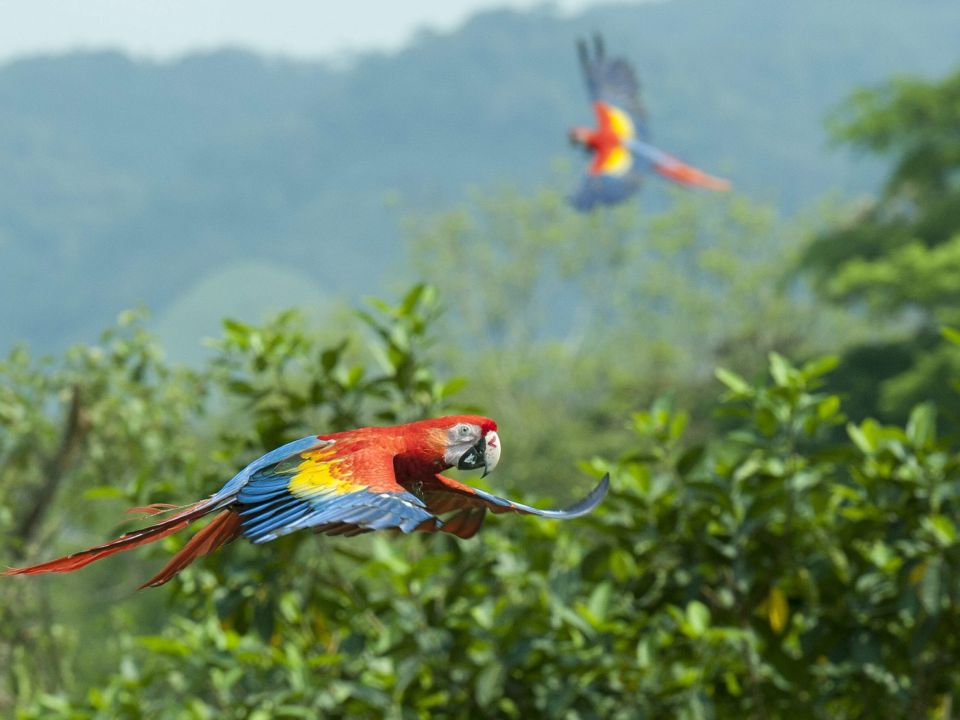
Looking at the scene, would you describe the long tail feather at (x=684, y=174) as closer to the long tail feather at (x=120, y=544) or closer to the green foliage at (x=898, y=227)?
the long tail feather at (x=120, y=544)

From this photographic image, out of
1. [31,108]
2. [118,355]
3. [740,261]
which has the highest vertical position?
[31,108]

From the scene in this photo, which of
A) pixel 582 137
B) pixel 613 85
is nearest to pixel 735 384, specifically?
pixel 582 137

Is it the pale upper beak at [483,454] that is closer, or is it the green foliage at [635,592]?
the pale upper beak at [483,454]

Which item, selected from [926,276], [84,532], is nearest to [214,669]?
[84,532]

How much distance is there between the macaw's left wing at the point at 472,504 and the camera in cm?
115

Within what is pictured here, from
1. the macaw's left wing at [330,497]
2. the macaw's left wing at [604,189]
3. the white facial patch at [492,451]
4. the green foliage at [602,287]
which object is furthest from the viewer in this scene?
the green foliage at [602,287]

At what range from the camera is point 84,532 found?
6820 mm

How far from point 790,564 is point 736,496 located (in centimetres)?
25

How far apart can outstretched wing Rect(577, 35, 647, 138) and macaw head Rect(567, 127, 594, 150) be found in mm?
188

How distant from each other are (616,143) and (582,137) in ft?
0.38

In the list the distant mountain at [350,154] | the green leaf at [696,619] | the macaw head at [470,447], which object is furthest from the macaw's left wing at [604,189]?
the distant mountain at [350,154]

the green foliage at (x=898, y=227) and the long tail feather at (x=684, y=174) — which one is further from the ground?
the long tail feather at (x=684, y=174)

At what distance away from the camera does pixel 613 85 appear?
14.6ft

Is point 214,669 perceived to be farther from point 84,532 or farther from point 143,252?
point 143,252
